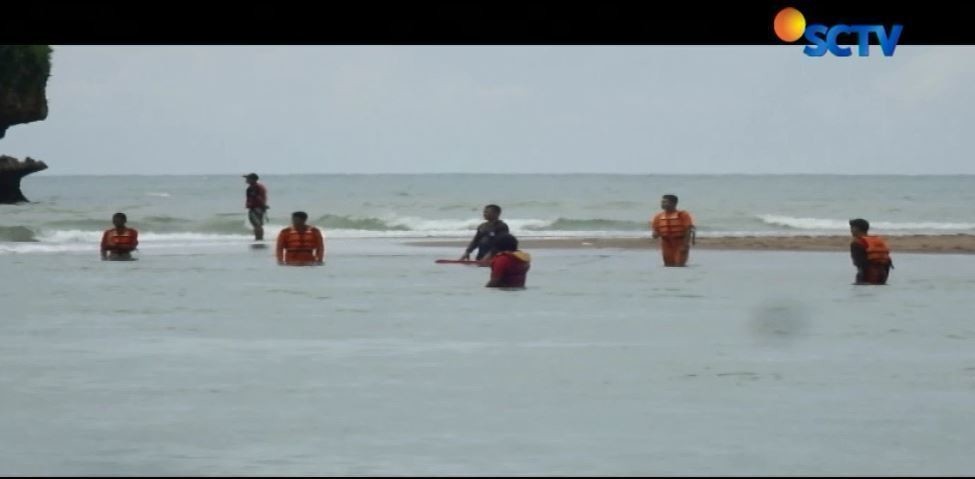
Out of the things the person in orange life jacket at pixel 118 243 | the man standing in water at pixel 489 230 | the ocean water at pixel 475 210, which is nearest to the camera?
the man standing in water at pixel 489 230

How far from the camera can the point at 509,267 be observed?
1966cm

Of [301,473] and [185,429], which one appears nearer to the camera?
[301,473]

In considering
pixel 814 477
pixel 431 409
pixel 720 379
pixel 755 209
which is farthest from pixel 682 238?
pixel 755 209

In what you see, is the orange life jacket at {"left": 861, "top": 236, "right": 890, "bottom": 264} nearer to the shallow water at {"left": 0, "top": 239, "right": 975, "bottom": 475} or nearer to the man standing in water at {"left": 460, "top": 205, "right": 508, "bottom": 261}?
the shallow water at {"left": 0, "top": 239, "right": 975, "bottom": 475}

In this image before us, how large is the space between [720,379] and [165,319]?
6.53 m

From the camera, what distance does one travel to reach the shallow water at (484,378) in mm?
8398

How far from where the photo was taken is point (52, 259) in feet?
88.2

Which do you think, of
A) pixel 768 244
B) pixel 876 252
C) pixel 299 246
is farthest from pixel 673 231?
pixel 768 244

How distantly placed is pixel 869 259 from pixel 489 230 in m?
5.15

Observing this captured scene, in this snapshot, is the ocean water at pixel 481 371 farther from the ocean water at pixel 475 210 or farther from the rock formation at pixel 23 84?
the rock formation at pixel 23 84

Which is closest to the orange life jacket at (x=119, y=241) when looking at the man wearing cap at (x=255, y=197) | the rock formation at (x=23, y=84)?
the man wearing cap at (x=255, y=197)

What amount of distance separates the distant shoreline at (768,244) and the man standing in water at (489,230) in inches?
327

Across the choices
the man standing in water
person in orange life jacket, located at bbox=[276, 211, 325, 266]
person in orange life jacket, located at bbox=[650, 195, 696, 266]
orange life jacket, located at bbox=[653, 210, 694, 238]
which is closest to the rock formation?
person in orange life jacket, located at bbox=[276, 211, 325, 266]

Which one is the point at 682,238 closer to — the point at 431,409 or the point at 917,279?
the point at 917,279
